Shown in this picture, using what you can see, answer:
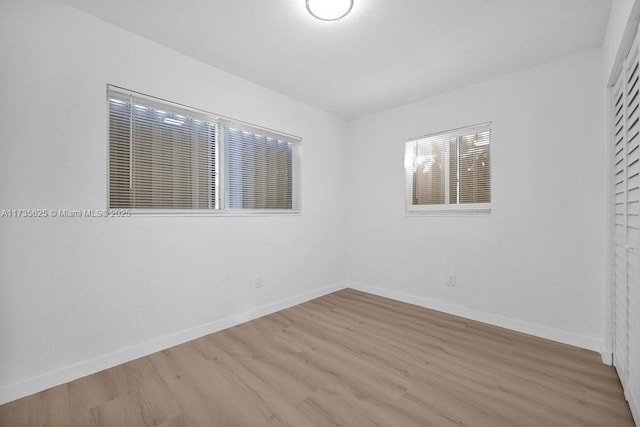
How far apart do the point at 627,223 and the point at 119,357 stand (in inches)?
144

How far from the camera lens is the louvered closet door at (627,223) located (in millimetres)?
1532

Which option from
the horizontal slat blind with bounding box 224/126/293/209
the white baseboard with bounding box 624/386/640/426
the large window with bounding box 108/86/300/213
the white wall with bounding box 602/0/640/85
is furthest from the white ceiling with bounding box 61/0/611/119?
the white baseboard with bounding box 624/386/640/426

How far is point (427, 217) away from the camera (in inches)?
137

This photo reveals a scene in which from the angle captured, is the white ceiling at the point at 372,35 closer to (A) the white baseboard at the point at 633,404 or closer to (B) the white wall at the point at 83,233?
(B) the white wall at the point at 83,233

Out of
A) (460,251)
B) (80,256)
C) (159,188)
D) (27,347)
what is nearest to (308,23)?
(159,188)

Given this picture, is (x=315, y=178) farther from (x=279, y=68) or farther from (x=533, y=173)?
(x=533, y=173)

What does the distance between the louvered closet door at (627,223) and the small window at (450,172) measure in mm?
1069

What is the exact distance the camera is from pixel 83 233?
203 cm

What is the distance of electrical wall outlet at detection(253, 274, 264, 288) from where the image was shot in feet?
10.2

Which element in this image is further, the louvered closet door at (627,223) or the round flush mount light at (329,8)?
the round flush mount light at (329,8)

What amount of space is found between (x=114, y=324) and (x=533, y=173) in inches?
153

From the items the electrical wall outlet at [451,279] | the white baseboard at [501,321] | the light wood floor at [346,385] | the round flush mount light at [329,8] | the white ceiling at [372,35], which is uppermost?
the white ceiling at [372,35]

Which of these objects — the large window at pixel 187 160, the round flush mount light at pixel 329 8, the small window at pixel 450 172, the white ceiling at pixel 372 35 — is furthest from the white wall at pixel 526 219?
the round flush mount light at pixel 329 8

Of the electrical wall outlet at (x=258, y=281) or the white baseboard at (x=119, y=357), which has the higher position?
the electrical wall outlet at (x=258, y=281)
